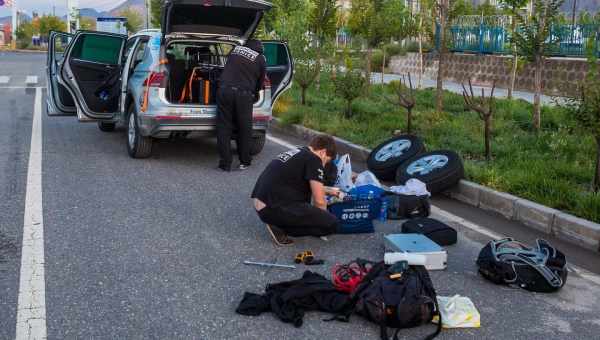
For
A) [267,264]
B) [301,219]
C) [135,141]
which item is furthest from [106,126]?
[267,264]

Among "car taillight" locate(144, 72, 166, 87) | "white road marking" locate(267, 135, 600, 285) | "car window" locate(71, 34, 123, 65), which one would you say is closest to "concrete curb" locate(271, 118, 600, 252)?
"white road marking" locate(267, 135, 600, 285)

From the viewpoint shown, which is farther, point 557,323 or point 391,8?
point 391,8

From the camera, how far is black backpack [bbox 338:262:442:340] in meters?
4.15

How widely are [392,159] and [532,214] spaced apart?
2.19m

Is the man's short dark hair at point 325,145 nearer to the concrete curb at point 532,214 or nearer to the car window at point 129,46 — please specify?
the concrete curb at point 532,214

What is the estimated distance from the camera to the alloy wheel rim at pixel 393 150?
859 centimetres

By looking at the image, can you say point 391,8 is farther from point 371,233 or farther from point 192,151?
point 371,233

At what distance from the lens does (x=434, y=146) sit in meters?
9.63

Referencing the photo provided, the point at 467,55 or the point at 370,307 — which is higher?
the point at 467,55

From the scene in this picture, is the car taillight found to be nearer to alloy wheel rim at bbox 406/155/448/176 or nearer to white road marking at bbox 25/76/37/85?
alloy wheel rim at bbox 406/155/448/176

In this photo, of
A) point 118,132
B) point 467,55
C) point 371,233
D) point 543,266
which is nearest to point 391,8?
point 467,55

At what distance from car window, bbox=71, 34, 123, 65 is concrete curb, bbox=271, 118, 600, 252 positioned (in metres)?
6.28

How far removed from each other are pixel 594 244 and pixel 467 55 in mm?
16578

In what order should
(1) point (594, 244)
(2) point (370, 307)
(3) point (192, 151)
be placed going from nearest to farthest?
1. (2) point (370, 307)
2. (1) point (594, 244)
3. (3) point (192, 151)
